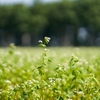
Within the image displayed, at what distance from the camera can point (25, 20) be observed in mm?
54062

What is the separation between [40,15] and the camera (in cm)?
5569

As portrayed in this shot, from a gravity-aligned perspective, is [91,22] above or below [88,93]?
above

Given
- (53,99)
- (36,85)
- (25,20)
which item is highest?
(25,20)

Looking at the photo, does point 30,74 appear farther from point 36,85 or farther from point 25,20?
point 25,20

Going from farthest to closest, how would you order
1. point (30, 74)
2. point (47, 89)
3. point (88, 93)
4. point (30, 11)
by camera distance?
1. point (30, 11)
2. point (30, 74)
3. point (47, 89)
4. point (88, 93)

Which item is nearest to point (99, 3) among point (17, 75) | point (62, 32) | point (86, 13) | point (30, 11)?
point (86, 13)

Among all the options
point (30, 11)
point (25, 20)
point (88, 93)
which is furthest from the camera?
point (30, 11)

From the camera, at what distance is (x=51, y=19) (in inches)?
2217

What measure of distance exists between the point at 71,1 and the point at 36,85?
54.3 meters

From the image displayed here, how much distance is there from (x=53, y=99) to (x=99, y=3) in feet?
175

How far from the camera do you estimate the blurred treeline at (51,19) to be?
5447cm

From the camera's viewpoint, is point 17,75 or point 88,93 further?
point 17,75

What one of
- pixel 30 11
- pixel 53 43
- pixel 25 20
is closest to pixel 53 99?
pixel 25 20

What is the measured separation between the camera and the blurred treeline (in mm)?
54469
